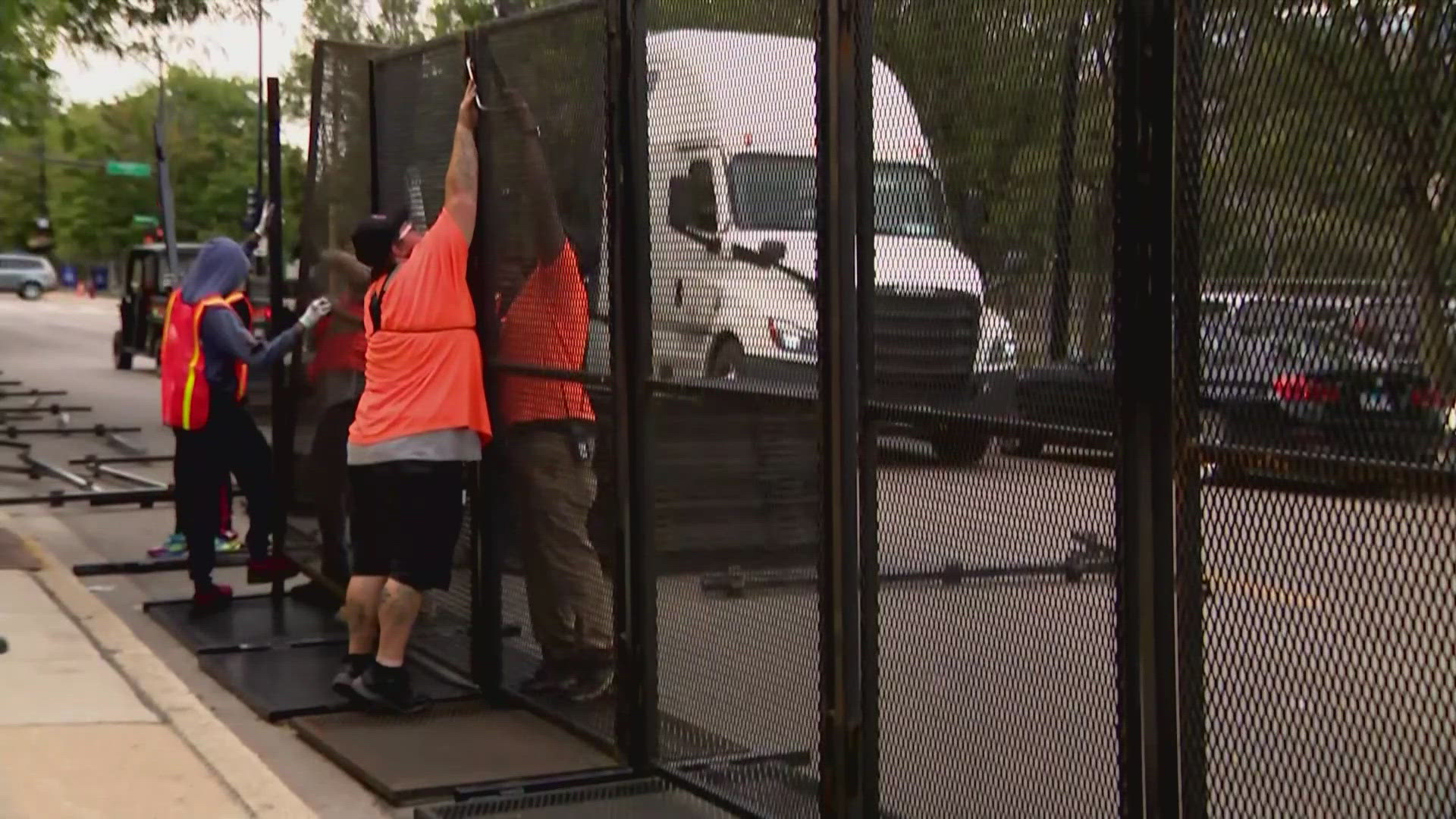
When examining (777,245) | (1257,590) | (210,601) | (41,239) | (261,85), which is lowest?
(210,601)

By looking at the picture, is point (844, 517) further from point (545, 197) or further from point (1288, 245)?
point (545, 197)

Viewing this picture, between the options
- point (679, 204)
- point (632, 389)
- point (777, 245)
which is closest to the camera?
point (777, 245)

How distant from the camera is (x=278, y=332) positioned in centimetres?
958

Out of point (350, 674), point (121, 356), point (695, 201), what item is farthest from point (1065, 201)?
point (121, 356)

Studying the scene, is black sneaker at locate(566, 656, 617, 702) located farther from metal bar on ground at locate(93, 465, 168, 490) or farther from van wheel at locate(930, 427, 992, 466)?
metal bar on ground at locate(93, 465, 168, 490)

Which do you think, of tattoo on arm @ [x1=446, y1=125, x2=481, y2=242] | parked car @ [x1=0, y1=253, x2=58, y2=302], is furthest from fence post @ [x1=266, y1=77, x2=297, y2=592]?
parked car @ [x1=0, y1=253, x2=58, y2=302]

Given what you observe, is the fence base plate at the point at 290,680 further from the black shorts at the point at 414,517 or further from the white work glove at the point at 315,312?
the white work glove at the point at 315,312

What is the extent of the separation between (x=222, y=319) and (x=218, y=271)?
270mm

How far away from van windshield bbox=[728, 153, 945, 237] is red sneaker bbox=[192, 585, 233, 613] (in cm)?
499

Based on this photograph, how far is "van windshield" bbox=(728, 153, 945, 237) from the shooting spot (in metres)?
4.57

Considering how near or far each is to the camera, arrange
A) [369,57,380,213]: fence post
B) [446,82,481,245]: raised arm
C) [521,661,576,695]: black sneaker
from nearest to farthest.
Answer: [521,661,576,695]: black sneaker → [446,82,481,245]: raised arm → [369,57,380,213]: fence post

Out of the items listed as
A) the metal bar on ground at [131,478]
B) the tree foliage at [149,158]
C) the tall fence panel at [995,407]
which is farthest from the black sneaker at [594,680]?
the tree foliage at [149,158]

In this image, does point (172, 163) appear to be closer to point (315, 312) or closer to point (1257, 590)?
point (315, 312)

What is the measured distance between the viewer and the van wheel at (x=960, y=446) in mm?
4379
